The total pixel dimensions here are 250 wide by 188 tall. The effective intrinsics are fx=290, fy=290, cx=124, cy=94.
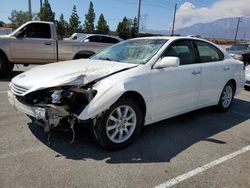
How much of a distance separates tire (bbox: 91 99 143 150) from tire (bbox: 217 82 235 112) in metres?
2.64

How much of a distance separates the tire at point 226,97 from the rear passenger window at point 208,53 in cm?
68

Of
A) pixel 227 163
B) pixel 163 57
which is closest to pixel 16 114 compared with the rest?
pixel 163 57


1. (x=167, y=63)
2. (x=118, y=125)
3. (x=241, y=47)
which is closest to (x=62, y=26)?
(x=241, y=47)

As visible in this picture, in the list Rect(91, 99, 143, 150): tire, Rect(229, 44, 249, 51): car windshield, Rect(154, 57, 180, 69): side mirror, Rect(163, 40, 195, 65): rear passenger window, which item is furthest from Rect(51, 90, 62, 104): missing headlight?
Rect(229, 44, 249, 51): car windshield

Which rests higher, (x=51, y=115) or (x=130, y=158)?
(x=51, y=115)

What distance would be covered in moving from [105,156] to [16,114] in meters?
2.32

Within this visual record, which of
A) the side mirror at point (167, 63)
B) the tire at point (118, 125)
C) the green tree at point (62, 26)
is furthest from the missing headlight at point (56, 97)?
the green tree at point (62, 26)

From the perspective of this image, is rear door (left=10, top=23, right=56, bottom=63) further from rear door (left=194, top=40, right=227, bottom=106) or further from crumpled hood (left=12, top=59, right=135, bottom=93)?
rear door (left=194, top=40, right=227, bottom=106)

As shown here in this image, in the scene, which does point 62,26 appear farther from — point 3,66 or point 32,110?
point 32,110

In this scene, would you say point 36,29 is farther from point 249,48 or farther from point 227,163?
point 249,48

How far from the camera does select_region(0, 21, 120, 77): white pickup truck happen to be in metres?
9.30

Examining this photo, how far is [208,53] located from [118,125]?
106 inches

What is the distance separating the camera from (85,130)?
14.9ft

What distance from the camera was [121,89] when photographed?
12.4 ft
